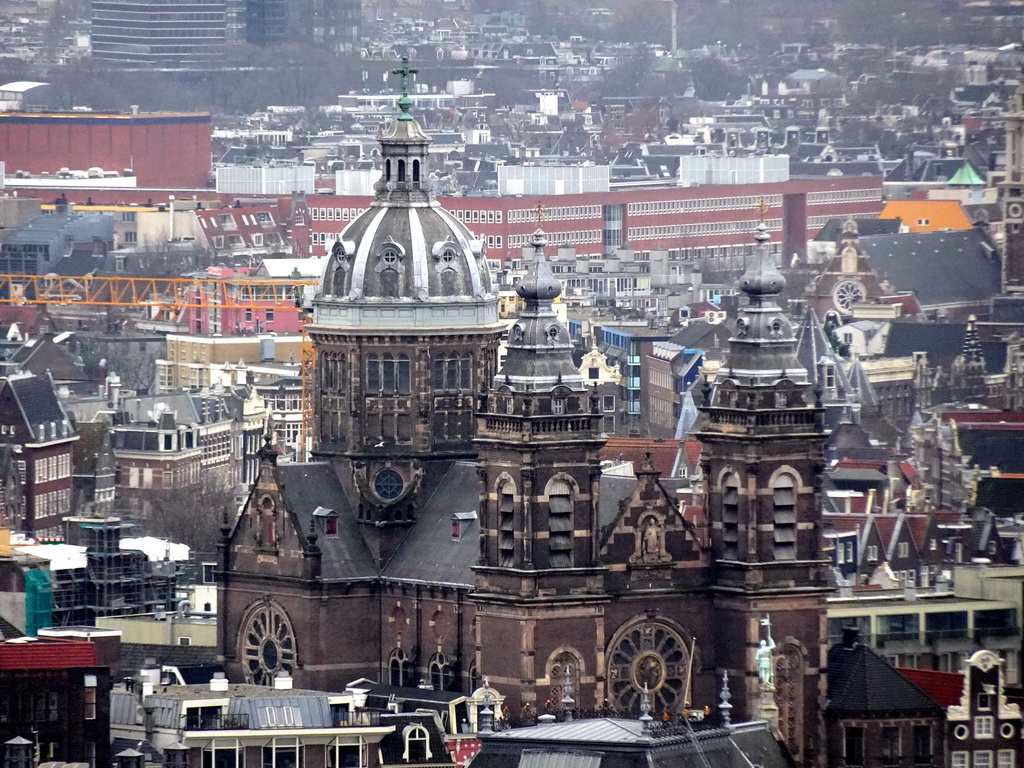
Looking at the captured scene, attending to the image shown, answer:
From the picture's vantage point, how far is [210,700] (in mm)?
124000

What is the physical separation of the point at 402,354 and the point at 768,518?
10907 mm

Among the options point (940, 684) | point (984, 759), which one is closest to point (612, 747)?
point (984, 759)

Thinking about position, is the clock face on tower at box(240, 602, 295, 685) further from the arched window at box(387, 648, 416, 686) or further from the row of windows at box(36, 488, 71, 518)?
the row of windows at box(36, 488, 71, 518)

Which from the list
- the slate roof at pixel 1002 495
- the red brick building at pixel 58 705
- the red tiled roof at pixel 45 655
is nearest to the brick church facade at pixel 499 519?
the red tiled roof at pixel 45 655

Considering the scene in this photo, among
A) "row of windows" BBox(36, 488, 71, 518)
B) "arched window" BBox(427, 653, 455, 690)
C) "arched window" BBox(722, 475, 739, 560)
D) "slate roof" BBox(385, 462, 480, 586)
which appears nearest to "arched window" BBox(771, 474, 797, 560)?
"arched window" BBox(722, 475, 739, 560)

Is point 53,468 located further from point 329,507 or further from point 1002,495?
point 329,507

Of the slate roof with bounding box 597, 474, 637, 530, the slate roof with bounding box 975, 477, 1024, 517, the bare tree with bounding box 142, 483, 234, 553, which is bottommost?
the bare tree with bounding box 142, 483, 234, 553

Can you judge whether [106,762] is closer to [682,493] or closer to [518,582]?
[518,582]

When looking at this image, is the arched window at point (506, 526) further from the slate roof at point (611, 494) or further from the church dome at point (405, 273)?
the church dome at point (405, 273)

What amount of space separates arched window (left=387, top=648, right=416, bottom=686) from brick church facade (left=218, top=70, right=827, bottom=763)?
33mm

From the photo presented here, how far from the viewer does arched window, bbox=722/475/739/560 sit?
422 feet

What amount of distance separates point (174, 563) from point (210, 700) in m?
→ 39.7

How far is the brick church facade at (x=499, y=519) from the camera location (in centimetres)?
12575

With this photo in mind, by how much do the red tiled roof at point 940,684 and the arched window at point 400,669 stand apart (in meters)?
11.3
